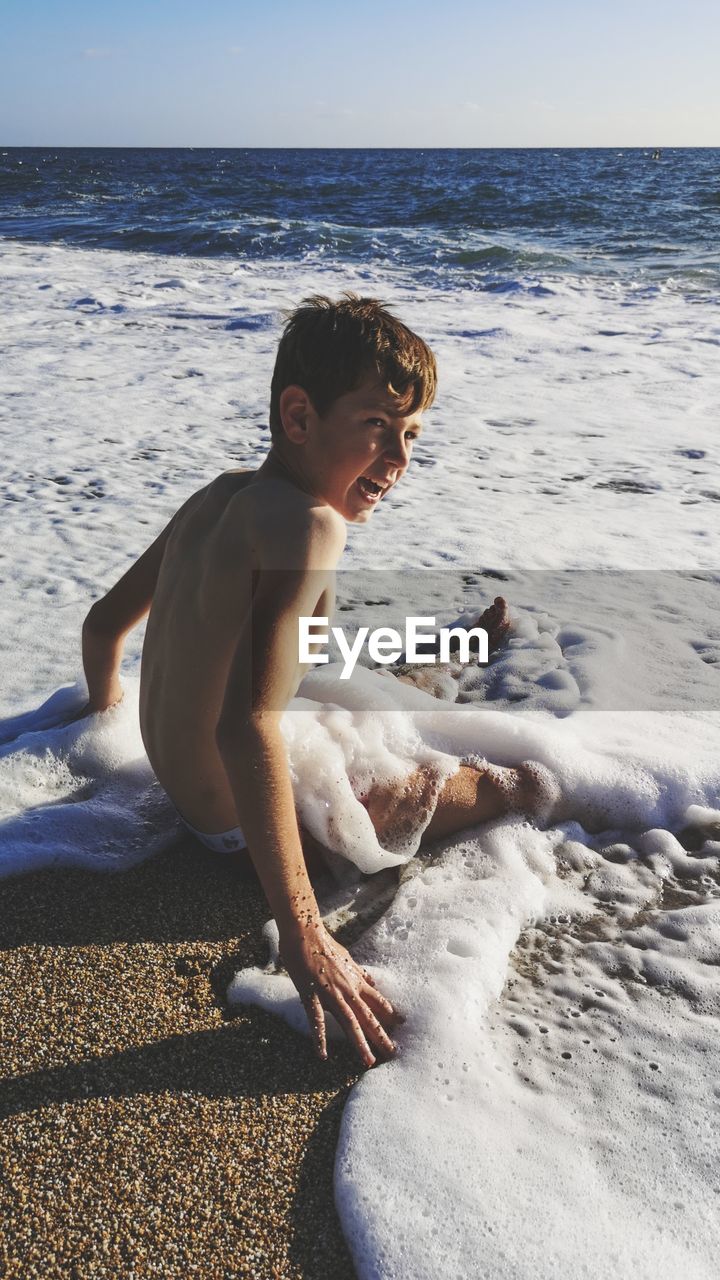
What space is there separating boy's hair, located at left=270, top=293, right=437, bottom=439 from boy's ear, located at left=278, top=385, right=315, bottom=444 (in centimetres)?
2

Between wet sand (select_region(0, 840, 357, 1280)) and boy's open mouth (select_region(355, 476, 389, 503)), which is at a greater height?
boy's open mouth (select_region(355, 476, 389, 503))

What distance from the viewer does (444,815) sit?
2.47 m

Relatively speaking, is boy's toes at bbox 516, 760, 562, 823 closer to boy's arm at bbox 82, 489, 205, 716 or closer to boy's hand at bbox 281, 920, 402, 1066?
boy's hand at bbox 281, 920, 402, 1066

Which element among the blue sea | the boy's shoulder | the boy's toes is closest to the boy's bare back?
the boy's shoulder

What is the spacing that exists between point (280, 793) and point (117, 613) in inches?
40.0

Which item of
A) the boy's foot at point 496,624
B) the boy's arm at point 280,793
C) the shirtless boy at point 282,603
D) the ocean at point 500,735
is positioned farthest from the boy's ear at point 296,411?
the boy's foot at point 496,624

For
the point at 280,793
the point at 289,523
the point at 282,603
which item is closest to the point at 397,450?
the point at 289,523

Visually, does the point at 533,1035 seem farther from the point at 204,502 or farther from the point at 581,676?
the point at 581,676

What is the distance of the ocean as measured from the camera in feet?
5.43

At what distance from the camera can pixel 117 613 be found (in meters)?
2.62

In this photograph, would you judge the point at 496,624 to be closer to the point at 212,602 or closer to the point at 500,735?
the point at 500,735

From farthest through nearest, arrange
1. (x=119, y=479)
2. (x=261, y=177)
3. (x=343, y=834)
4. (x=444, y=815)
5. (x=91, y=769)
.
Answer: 1. (x=261, y=177)
2. (x=119, y=479)
3. (x=91, y=769)
4. (x=444, y=815)
5. (x=343, y=834)

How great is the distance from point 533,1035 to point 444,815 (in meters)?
0.64

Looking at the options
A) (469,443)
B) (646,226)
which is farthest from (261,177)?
(469,443)
